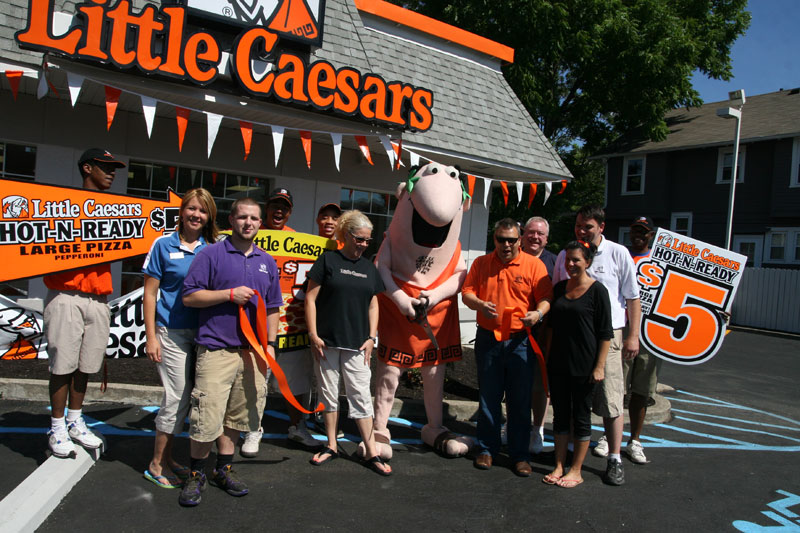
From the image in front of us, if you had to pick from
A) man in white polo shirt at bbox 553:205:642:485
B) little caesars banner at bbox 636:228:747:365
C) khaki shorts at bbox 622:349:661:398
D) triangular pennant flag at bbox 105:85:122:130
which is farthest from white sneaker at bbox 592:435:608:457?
triangular pennant flag at bbox 105:85:122:130

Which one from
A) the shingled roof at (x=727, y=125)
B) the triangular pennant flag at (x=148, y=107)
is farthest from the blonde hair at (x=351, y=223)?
the shingled roof at (x=727, y=125)

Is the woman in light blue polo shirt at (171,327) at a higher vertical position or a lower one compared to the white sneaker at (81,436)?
higher

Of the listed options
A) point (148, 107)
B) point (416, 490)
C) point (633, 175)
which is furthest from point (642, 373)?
point (633, 175)

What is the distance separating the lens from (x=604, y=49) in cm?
1842

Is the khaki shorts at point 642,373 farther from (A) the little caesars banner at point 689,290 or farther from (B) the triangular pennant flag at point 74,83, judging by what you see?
(B) the triangular pennant flag at point 74,83

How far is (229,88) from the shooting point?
664cm

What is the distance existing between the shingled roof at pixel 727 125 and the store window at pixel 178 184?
19.5 m

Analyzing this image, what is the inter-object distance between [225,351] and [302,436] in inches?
55.4

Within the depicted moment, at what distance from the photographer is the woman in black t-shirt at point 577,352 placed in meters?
4.12

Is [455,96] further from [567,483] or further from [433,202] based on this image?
[567,483]

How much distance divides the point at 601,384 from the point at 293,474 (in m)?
2.41

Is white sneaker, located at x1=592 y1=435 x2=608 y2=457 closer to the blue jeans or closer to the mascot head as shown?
the blue jeans

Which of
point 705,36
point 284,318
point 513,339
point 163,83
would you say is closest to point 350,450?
point 284,318

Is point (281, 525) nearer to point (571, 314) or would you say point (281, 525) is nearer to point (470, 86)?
point (571, 314)
